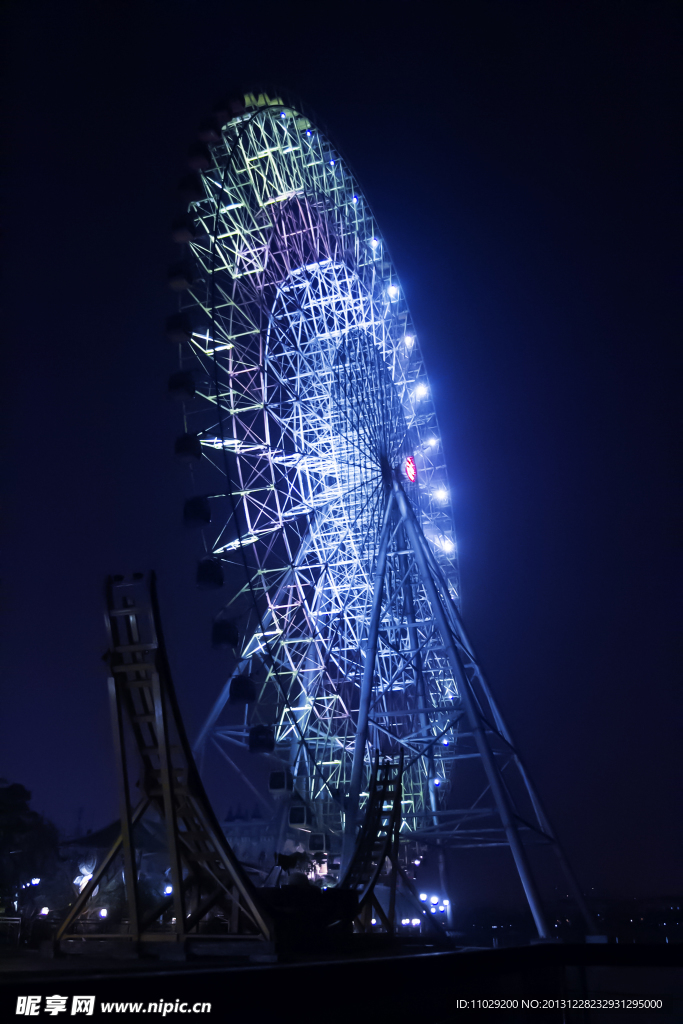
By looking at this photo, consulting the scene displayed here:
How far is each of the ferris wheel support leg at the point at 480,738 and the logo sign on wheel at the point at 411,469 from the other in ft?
8.16

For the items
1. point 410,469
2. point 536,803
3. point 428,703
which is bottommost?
point 536,803

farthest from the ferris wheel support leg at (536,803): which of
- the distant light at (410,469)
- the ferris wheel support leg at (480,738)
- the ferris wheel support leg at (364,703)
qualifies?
the distant light at (410,469)

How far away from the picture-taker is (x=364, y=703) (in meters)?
18.8

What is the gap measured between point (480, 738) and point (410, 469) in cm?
969

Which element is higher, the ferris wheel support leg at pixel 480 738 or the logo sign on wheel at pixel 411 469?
the logo sign on wheel at pixel 411 469

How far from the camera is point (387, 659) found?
24125mm

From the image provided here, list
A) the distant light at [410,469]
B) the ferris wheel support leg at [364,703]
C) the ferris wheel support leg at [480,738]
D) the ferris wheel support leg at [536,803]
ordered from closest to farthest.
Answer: the ferris wheel support leg at [480,738]
the ferris wheel support leg at [364,703]
the ferris wheel support leg at [536,803]
the distant light at [410,469]

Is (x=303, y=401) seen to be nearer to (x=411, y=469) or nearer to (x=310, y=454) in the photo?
(x=310, y=454)

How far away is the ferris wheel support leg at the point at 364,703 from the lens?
57.0 feet

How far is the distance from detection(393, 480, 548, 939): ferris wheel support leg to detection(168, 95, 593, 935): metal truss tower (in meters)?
0.08

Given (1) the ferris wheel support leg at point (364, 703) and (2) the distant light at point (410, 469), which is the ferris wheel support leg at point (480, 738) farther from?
(2) the distant light at point (410, 469)

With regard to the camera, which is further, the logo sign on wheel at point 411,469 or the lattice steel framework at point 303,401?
the logo sign on wheel at point 411,469

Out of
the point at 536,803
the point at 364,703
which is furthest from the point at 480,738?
the point at 536,803

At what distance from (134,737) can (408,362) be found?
21.3 meters
